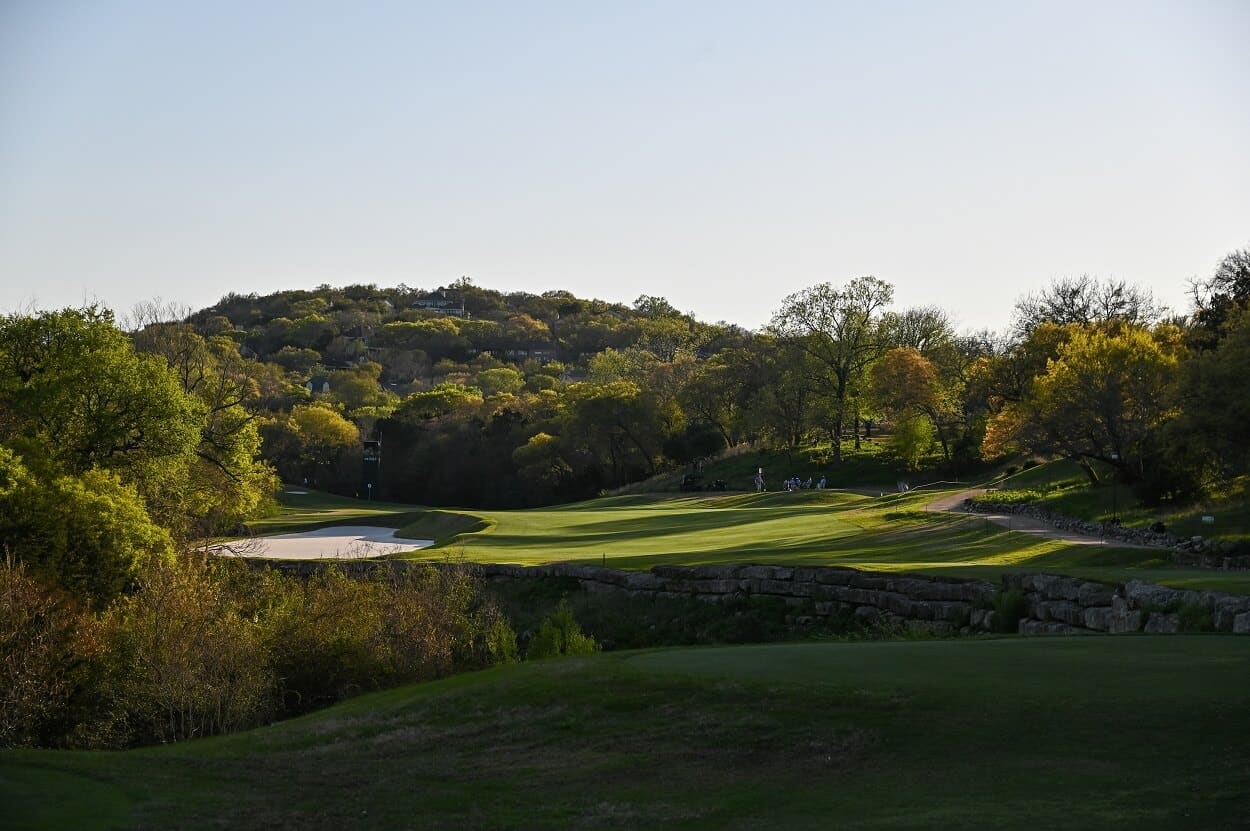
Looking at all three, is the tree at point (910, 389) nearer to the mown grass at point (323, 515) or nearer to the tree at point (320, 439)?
the mown grass at point (323, 515)

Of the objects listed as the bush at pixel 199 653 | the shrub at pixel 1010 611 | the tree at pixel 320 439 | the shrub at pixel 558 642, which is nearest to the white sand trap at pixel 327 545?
the bush at pixel 199 653

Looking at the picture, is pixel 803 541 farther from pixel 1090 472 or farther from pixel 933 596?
pixel 933 596

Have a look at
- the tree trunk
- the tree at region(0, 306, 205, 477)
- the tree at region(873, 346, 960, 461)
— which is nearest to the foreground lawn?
the tree at region(0, 306, 205, 477)

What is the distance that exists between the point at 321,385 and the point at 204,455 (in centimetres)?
11666

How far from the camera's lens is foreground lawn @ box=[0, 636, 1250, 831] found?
10344mm

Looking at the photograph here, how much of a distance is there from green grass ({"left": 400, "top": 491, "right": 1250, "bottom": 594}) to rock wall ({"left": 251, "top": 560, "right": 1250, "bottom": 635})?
40.4 inches

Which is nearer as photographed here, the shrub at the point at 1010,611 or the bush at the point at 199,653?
the bush at the point at 199,653

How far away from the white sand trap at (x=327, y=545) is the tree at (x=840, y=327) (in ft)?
116

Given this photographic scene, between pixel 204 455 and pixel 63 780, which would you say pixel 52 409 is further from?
pixel 63 780

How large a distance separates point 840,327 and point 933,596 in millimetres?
60654

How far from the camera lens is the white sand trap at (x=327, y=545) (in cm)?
4478

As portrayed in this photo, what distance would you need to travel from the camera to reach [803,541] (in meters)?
41.6

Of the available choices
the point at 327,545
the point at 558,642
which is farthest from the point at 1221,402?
the point at 327,545

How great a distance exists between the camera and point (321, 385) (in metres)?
158
